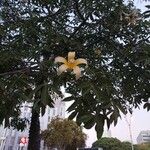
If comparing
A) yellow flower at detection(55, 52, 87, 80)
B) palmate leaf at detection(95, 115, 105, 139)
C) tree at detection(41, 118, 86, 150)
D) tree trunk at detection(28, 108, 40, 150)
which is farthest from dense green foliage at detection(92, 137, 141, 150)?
palmate leaf at detection(95, 115, 105, 139)

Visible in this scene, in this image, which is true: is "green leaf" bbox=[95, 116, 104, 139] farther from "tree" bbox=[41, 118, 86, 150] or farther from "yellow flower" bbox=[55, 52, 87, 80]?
"tree" bbox=[41, 118, 86, 150]

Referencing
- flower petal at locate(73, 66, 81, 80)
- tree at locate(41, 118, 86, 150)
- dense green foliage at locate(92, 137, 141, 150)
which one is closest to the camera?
flower petal at locate(73, 66, 81, 80)

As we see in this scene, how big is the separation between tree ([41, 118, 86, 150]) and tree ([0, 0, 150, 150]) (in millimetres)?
14209

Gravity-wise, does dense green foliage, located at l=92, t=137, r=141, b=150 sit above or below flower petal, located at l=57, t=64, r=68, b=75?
above

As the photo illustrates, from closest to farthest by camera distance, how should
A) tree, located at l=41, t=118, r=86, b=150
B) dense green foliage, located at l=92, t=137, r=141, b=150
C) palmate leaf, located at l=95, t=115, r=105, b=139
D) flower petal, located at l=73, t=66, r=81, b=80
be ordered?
palmate leaf, located at l=95, t=115, r=105, b=139, flower petal, located at l=73, t=66, r=81, b=80, tree, located at l=41, t=118, r=86, b=150, dense green foliage, located at l=92, t=137, r=141, b=150

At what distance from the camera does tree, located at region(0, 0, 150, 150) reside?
2666mm

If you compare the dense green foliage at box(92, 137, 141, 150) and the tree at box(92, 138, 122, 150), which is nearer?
the tree at box(92, 138, 122, 150)

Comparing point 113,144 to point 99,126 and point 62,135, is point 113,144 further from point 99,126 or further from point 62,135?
point 99,126

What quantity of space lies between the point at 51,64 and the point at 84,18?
273cm

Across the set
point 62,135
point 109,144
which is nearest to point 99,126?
point 62,135

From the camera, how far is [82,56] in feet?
14.0

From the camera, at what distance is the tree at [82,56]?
267cm

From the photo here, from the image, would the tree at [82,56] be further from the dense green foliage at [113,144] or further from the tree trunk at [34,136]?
the dense green foliage at [113,144]

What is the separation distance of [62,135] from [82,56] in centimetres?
1716
